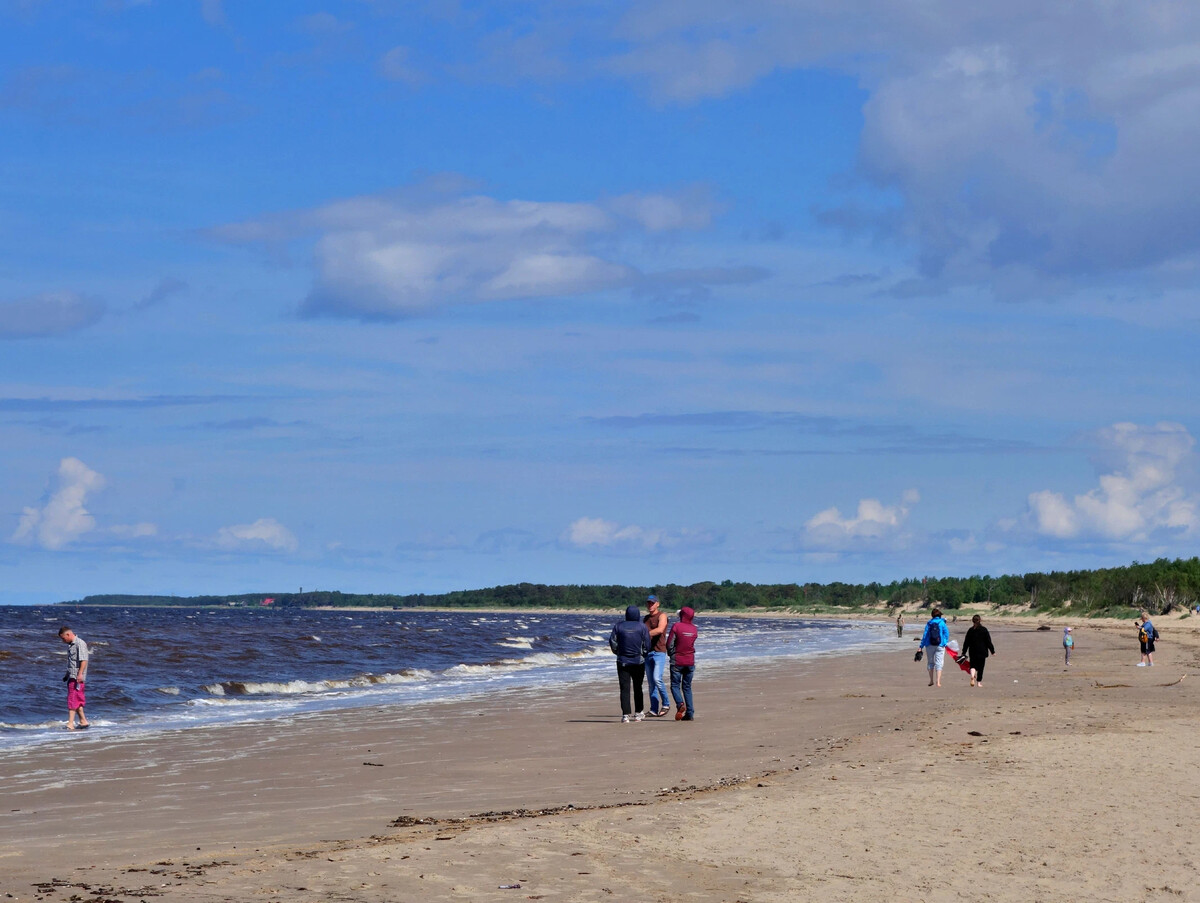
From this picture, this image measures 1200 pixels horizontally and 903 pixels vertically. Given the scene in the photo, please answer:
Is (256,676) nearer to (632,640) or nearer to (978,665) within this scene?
(632,640)

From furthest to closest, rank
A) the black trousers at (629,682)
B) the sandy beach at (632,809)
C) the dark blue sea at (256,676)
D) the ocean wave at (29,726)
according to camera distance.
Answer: the dark blue sea at (256,676)
the ocean wave at (29,726)
the black trousers at (629,682)
the sandy beach at (632,809)

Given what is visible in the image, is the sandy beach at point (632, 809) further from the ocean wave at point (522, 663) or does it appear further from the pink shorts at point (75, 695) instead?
the ocean wave at point (522, 663)

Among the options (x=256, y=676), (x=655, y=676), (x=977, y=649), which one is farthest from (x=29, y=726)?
(x=977, y=649)

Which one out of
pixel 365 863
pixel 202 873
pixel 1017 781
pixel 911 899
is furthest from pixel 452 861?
pixel 1017 781

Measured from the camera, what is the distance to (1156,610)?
79250 mm

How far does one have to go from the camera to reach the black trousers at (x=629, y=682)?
65.7 ft

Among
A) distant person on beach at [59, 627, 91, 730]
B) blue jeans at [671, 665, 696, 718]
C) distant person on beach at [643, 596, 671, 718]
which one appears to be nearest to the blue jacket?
distant person on beach at [643, 596, 671, 718]

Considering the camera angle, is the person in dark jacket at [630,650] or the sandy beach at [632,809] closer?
the sandy beach at [632,809]

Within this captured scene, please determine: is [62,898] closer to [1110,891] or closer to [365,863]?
[365,863]

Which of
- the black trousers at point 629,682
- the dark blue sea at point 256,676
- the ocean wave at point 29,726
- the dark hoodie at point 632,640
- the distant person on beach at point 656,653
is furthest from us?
the dark blue sea at point 256,676

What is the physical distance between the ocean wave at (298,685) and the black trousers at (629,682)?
1274 cm

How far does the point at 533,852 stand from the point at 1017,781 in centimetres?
537

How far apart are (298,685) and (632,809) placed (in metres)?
23.1

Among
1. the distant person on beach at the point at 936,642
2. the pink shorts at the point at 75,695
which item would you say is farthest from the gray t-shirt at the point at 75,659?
the distant person on beach at the point at 936,642
